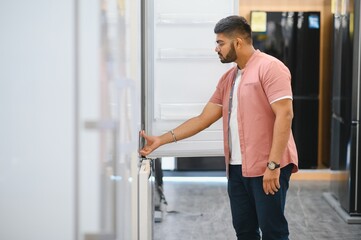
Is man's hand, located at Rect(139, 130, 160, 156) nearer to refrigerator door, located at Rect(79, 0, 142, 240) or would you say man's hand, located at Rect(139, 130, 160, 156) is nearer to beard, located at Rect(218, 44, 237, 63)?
beard, located at Rect(218, 44, 237, 63)

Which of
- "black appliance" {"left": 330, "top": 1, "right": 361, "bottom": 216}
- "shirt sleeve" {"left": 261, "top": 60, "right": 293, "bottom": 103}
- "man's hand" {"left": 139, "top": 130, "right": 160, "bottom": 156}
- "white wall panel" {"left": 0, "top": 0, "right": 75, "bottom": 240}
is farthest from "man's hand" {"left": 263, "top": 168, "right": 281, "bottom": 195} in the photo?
"black appliance" {"left": 330, "top": 1, "right": 361, "bottom": 216}

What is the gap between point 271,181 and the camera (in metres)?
2.59

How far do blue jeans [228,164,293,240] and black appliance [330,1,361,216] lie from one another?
2257 mm

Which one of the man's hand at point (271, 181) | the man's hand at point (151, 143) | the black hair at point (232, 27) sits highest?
the black hair at point (232, 27)

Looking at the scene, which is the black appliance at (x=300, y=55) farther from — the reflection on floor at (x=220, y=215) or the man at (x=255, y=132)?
the man at (x=255, y=132)

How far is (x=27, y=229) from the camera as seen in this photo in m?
0.89

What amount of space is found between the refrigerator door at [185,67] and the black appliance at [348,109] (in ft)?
6.32

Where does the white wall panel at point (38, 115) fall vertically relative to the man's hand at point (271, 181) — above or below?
above

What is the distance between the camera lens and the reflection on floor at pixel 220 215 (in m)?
4.48

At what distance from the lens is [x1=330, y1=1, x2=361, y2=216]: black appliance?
15.7 feet

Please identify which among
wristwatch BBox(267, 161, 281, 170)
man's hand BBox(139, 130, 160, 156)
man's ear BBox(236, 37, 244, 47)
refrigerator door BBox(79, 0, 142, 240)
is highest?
man's ear BBox(236, 37, 244, 47)

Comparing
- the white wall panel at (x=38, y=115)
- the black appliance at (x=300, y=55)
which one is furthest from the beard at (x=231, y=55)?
the black appliance at (x=300, y=55)

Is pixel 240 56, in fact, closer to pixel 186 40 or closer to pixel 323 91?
pixel 186 40

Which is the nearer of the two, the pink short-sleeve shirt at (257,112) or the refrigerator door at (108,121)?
the refrigerator door at (108,121)
